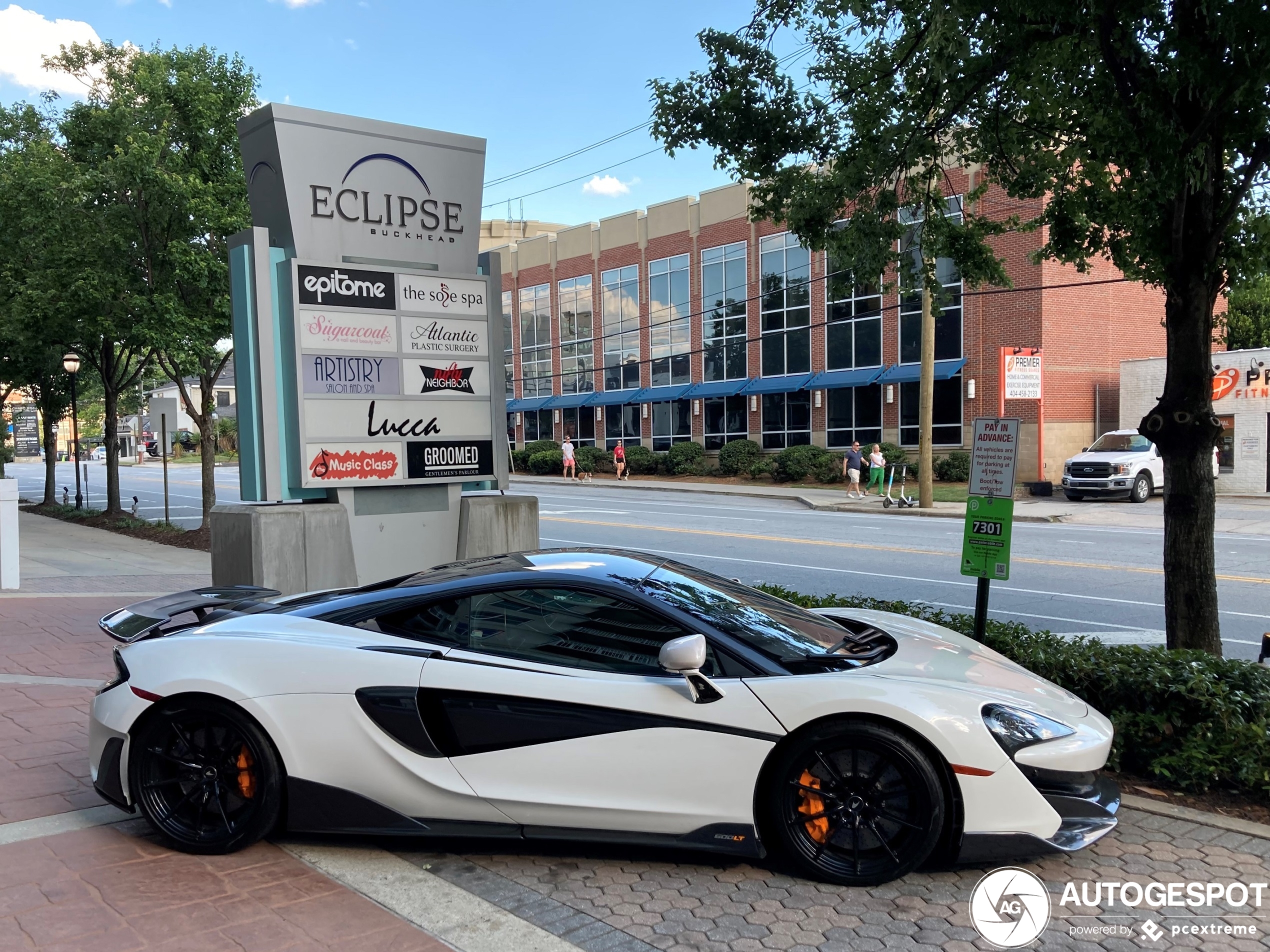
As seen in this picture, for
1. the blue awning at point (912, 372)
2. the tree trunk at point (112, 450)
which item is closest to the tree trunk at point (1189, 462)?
the tree trunk at point (112, 450)

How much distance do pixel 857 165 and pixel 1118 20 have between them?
5.81ft

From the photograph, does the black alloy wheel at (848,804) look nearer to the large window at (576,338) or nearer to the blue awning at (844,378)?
the blue awning at (844,378)

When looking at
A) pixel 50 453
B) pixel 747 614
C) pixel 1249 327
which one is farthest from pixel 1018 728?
pixel 1249 327

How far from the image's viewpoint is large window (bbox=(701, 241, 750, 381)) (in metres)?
39.0

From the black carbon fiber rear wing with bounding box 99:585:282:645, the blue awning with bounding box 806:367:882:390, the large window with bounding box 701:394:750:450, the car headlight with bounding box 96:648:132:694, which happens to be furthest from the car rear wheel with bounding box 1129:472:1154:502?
the car headlight with bounding box 96:648:132:694

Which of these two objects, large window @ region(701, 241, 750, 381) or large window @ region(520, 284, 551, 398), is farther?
large window @ region(520, 284, 551, 398)

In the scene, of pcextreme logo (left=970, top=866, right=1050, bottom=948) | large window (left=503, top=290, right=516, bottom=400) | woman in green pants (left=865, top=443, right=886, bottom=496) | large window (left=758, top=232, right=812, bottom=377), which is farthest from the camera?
large window (left=503, top=290, right=516, bottom=400)

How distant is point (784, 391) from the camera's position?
37188 millimetres

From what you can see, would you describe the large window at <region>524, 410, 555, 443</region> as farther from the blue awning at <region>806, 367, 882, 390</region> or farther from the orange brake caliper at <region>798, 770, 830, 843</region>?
the orange brake caliper at <region>798, 770, 830, 843</region>

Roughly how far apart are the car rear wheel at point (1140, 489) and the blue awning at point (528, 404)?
2793 centimetres

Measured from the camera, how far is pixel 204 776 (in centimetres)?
423

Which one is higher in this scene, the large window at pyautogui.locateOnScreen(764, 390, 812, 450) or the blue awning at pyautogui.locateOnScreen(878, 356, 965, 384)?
the blue awning at pyautogui.locateOnScreen(878, 356, 965, 384)

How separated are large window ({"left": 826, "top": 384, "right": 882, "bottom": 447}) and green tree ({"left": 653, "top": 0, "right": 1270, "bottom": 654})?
26.2 meters

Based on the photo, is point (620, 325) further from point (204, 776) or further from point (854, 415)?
point (204, 776)
